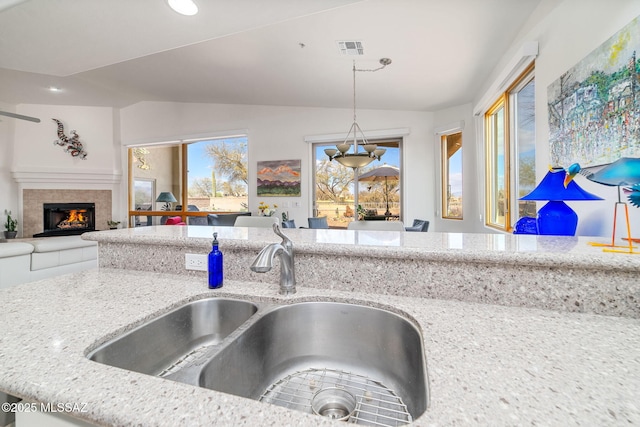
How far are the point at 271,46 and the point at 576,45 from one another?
8.43ft

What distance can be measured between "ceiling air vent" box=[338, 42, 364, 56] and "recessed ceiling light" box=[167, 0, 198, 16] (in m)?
1.40

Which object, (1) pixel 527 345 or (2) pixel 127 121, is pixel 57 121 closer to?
(2) pixel 127 121

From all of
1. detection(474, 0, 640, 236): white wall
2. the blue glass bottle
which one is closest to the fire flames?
the blue glass bottle

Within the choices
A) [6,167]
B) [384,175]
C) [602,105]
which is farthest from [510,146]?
[6,167]

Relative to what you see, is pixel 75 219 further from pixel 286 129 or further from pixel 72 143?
pixel 286 129

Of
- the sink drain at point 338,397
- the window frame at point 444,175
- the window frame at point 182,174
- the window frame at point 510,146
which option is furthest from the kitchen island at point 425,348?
the window frame at point 182,174

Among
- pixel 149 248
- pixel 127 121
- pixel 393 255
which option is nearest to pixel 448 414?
pixel 393 255

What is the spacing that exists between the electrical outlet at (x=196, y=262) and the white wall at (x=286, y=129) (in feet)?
13.0

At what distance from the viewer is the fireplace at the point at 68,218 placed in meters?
5.28

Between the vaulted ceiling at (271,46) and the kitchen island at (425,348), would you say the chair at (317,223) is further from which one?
the kitchen island at (425,348)

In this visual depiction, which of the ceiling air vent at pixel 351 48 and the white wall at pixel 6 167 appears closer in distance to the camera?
the ceiling air vent at pixel 351 48

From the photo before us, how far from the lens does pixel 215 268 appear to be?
3.08ft

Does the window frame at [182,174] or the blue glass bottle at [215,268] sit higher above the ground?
the window frame at [182,174]

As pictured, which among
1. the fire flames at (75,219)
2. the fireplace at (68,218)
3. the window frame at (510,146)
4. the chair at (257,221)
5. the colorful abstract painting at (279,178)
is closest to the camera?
the chair at (257,221)
